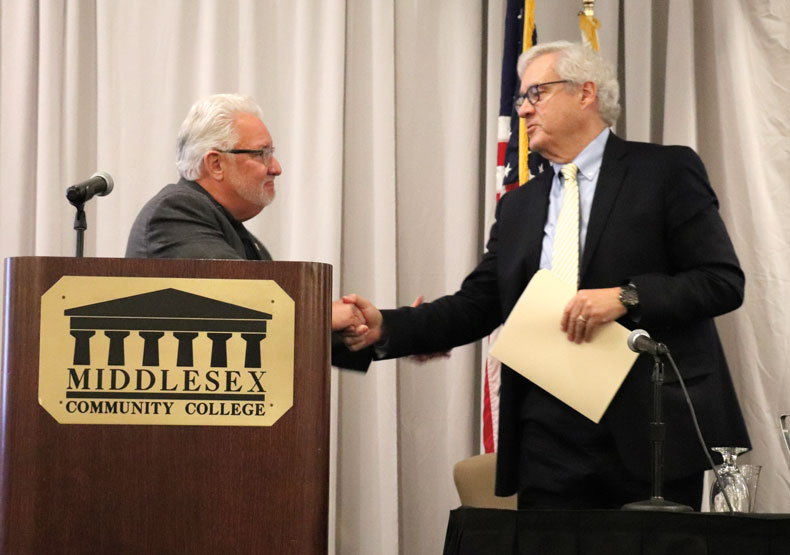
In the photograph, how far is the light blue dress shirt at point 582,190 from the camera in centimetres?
273

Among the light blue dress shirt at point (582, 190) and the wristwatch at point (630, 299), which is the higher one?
the light blue dress shirt at point (582, 190)

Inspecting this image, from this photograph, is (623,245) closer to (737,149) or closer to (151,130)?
(737,149)

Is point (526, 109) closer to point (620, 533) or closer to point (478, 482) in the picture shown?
point (478, 482)

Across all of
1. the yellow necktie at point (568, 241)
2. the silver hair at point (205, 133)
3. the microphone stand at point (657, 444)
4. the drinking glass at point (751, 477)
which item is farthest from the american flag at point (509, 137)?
the microphone stand at point (657, 444)

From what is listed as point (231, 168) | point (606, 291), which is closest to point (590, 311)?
point (606, 291)

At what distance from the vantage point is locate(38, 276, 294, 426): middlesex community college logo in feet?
5.68

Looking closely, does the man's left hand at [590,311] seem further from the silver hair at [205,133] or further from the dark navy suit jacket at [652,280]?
the silver hair at [205,133]

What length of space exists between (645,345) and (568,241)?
0.71 meters

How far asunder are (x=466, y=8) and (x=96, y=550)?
342cm

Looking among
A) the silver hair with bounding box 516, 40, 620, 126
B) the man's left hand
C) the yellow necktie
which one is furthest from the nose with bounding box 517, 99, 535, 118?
the man's left hand

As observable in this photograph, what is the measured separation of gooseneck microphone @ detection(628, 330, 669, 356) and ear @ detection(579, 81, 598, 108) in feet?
3.62

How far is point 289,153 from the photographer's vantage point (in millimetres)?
4375

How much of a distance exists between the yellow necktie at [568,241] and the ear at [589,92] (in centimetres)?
33

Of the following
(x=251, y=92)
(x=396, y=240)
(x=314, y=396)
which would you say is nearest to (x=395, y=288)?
(x=396, y=240)
